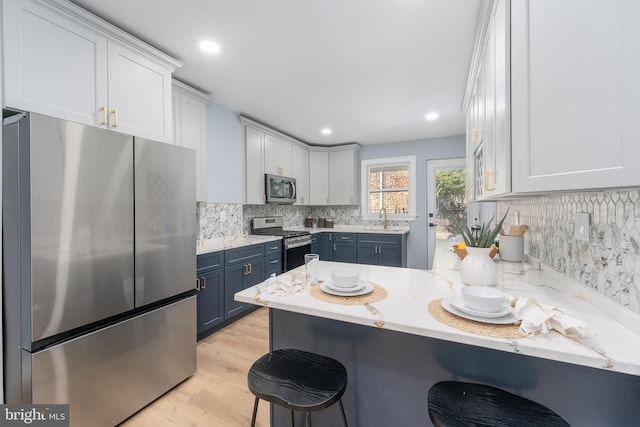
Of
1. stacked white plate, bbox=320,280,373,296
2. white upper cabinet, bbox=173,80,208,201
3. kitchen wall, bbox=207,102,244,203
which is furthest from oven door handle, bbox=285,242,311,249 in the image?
stacked white plate, bbox=320,280,373,296

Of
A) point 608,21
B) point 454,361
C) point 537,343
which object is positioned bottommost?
point 454,361

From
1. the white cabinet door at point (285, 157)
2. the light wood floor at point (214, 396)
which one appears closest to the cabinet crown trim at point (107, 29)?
the white cabinet door at point (285, 157)

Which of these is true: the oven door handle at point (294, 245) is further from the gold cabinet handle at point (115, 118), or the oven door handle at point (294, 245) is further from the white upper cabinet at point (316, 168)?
the gold cabinet handle at point (115, 118)

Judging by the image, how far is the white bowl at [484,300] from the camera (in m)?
0.95

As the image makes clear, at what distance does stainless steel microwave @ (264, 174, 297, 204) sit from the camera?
153 inches

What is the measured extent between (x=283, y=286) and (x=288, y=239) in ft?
7.79

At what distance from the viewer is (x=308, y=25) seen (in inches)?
72.2

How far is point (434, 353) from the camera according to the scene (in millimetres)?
1142

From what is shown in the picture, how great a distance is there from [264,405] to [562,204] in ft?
6.93

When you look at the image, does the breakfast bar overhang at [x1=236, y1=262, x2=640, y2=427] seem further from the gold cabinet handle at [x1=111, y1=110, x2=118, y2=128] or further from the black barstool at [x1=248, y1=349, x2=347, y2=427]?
the gold cabinet handle at [x1=111, y1=110, x2=118, y2=128]

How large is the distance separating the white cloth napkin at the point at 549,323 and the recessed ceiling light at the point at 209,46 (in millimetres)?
2425

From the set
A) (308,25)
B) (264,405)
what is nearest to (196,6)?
(308,25)

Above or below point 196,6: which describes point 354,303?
below

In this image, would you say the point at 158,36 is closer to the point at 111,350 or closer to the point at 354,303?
the point at 111,350
